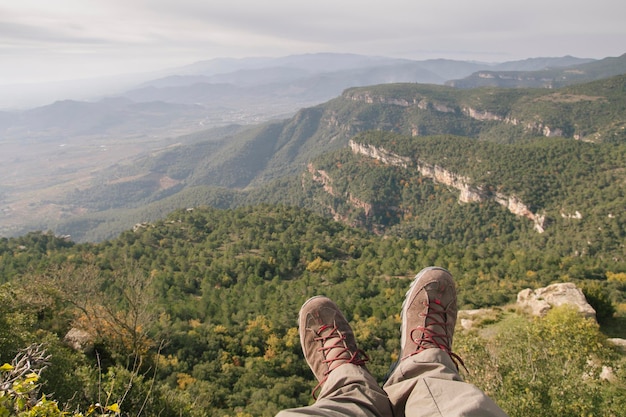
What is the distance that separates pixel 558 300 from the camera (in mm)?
16250

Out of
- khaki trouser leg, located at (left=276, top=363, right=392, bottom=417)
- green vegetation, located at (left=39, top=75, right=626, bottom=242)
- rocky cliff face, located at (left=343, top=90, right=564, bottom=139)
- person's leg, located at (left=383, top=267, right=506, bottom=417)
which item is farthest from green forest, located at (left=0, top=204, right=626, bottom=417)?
rocky cliff face, located at (left=343, top=90, right=564, bottom=139)

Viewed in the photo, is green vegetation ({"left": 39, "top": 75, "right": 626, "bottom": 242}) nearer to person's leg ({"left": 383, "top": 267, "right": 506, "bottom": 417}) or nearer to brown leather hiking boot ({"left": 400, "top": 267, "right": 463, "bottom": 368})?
brown leather hiking boot ({"left": 400, "top": 267, "right": 463, "bottom": 368})

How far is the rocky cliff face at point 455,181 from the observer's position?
65062mm

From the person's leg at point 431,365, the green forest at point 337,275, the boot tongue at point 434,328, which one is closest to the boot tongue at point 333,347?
the person's leg at point 431,365

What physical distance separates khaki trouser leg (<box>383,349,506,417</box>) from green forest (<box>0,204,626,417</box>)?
286 cm

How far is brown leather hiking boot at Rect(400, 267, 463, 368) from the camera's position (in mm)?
5922

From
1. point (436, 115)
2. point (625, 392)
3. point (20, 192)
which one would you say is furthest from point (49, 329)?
point (20, 192)

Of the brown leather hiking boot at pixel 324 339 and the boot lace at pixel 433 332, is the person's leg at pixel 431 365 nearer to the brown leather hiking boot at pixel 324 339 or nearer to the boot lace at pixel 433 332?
the boot lace at pixel 433 332

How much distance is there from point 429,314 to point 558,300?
13.6 m

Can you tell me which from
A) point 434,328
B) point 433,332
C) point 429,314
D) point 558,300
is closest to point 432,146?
point 558,300

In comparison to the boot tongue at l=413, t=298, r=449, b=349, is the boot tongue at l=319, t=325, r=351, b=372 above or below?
below

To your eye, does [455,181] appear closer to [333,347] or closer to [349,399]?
[333,347]

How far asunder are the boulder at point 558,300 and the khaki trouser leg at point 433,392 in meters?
14.0

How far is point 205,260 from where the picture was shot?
137 ft
